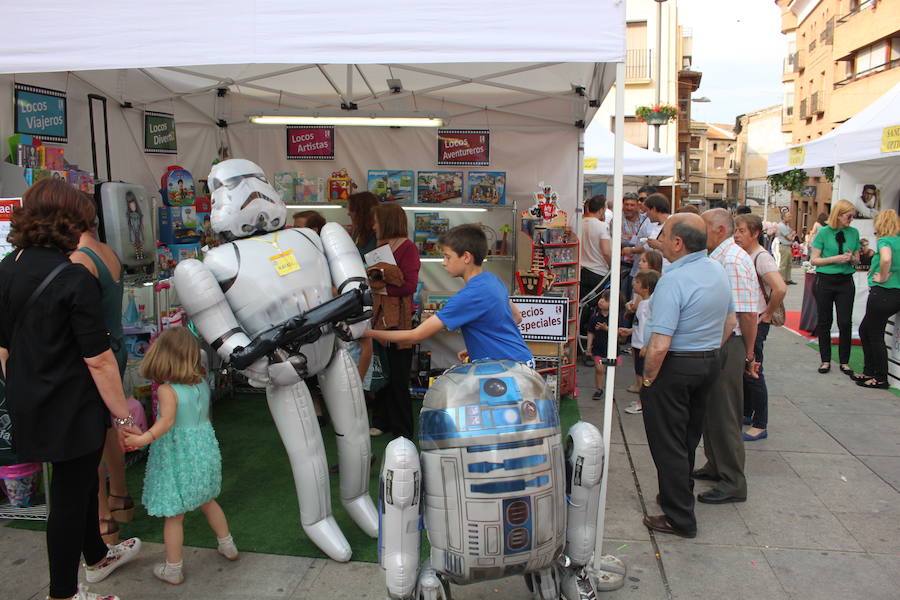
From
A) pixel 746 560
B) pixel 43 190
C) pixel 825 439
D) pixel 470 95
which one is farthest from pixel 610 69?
pixel 43 190

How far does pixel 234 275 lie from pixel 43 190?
901mm

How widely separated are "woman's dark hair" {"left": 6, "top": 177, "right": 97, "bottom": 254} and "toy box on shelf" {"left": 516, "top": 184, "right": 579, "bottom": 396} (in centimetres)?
393

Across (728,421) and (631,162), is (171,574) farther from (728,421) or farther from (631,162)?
(631,162)

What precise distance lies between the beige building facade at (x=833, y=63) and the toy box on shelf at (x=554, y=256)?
21.0m

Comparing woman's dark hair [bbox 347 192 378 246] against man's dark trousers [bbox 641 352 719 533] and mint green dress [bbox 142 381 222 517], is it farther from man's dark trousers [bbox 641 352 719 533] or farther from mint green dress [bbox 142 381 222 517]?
man's dark trousers [bbox 641 352 719 533]

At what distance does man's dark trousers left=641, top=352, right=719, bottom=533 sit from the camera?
3557 mm

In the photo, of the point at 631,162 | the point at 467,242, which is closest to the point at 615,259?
the point at 467,242

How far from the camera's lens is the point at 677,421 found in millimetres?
3623

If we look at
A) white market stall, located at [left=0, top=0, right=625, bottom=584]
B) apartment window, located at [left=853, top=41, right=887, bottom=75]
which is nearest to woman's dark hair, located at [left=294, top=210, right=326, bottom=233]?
white market stall, located at [left=0, top=0, right=625, bottom=584]

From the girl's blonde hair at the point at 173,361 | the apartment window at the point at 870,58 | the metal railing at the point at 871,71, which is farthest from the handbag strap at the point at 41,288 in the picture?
the apartment window at the point at 870,58

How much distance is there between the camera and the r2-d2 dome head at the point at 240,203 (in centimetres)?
350

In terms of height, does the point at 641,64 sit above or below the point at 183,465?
above

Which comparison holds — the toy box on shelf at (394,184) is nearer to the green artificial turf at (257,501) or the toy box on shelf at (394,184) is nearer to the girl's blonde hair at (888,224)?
the green artificial turf at (257,501)

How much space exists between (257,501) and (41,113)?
3.20 metres
